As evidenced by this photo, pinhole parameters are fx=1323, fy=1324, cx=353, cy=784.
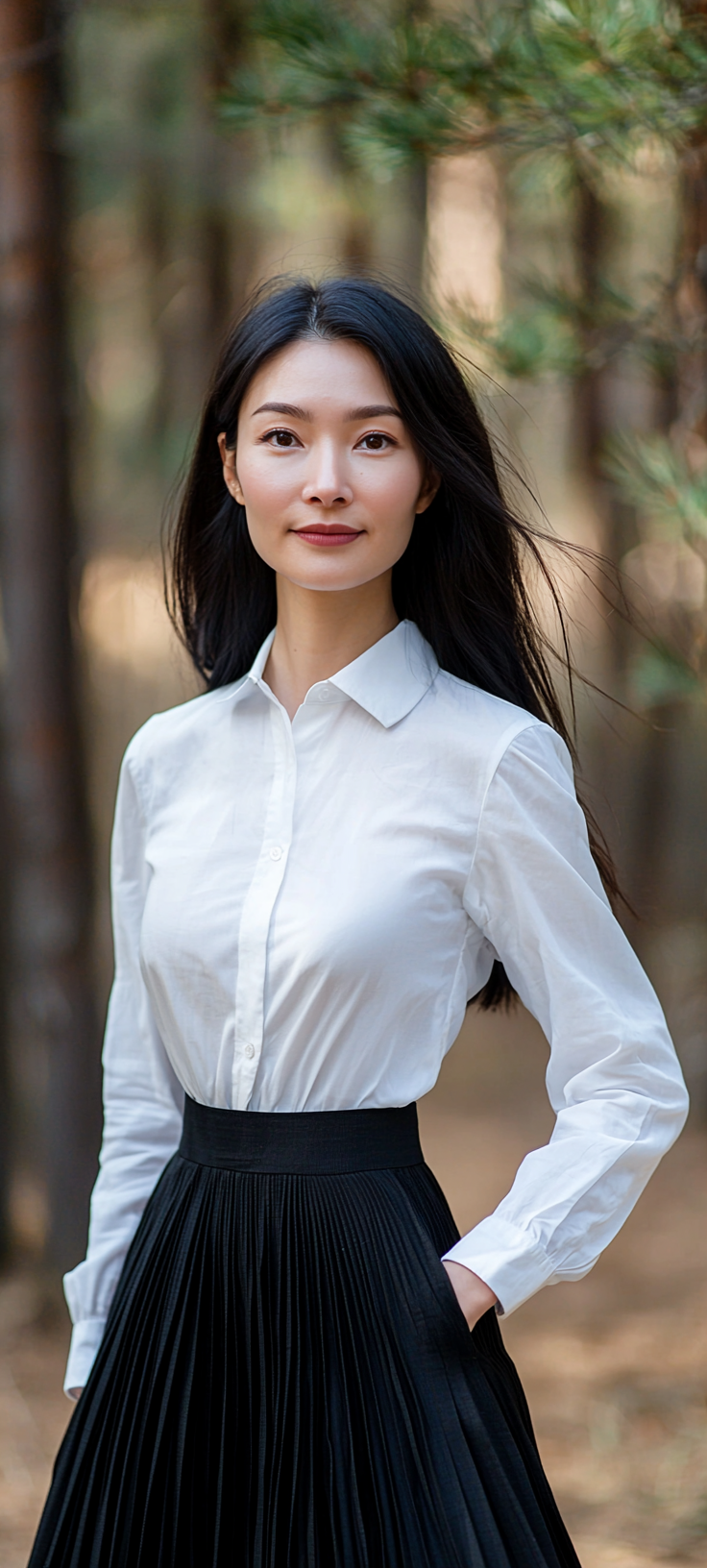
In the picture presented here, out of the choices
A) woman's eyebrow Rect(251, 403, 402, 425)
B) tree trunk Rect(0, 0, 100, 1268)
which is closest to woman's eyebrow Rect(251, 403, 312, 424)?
woman's eyebrow Rect(251, 403, 402, 425)

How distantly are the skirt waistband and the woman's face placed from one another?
0.60 metres

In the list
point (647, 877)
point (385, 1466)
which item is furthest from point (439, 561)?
point (647, 877)

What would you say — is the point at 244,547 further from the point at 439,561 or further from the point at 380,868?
the point at 380,868

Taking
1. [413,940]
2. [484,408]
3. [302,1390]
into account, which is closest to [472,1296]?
[302,1390]

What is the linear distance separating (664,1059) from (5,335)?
263 cm

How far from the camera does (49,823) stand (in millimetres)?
3469

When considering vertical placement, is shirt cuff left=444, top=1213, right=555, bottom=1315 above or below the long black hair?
below

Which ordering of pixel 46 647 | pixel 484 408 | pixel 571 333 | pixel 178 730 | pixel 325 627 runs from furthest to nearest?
pixel 484 408, pixel 46 647, pixel 571 333, pixel 178 730, pixel 325 627

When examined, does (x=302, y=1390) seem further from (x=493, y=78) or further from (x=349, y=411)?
(x=493, y=78)

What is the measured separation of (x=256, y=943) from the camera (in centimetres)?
147

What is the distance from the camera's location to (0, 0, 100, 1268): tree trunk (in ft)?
10.6

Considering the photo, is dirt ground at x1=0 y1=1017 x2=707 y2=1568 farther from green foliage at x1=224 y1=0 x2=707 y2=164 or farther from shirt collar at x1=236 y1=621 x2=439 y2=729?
green foliage at x1=224 y1=0 x2=707 y2=164

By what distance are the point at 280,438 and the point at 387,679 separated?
0.30 m

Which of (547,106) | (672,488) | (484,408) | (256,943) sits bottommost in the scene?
(256,943)
